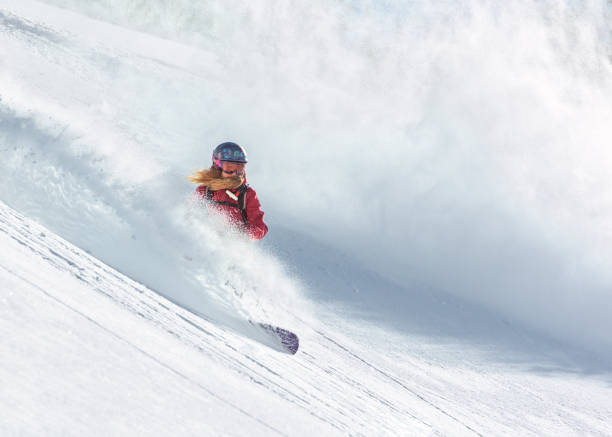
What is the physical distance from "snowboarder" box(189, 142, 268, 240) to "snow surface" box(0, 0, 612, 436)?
0.18 meters

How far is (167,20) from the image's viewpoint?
34688 mm

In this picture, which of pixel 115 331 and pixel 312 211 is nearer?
pixel 115 331

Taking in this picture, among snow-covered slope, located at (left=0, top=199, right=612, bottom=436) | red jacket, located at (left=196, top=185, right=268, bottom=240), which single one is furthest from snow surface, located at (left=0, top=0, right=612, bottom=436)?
red jacket, located at (left=196, top=185, right=268, bottom=240)

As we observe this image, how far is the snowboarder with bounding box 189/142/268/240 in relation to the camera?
5.21 m

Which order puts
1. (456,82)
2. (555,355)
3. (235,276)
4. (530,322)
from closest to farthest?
(235,276) → (555,355) → (530,322) → (456,82)

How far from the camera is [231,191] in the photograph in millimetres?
5250

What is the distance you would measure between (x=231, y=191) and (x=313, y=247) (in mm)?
2365

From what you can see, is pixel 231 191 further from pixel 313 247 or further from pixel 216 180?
pixel 313 247

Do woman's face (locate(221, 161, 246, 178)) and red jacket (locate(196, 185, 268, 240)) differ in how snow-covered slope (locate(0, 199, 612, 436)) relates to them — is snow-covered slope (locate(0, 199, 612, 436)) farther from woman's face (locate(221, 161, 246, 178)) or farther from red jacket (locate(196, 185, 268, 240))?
woman's face (locate(221, 161, 246, 178))

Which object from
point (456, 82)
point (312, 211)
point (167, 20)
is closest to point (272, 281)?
point (312, 211)

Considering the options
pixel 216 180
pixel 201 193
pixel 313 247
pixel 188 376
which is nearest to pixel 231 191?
pixel 216 180

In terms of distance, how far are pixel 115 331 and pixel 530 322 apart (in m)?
6.75

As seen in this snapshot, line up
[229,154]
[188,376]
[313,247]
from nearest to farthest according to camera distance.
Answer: [188,376], [229,154], [313,247]

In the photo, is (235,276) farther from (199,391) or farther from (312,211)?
(312,211)
